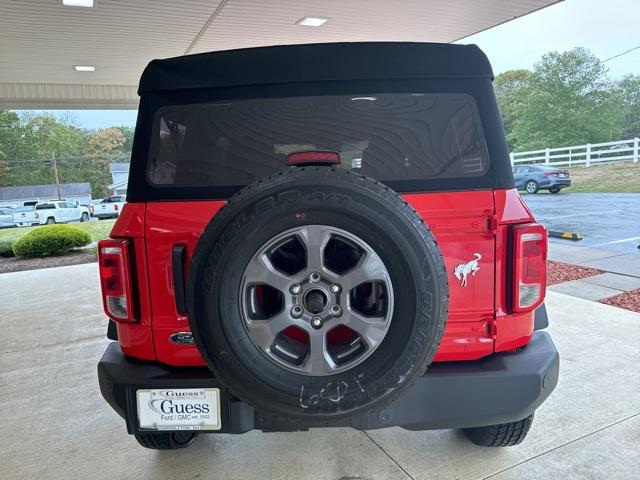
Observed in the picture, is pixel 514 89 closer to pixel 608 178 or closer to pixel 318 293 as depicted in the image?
pixel 608 178

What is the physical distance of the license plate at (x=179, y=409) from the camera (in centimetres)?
184

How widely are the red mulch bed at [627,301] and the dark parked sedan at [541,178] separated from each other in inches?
432

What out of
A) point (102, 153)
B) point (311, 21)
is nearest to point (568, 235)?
point (311, 21)

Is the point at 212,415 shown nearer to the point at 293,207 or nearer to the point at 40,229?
the point at 293,207

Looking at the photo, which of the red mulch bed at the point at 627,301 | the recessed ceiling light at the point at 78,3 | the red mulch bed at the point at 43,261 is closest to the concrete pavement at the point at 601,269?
the red mulch bed at the point at 627,301

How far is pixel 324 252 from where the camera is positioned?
1.70 meters

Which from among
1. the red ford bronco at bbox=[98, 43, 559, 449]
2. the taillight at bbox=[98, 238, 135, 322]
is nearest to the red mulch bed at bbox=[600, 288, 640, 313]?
the red ford bronco at bbox=[98, 43, 559, 449]

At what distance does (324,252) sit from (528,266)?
86cm

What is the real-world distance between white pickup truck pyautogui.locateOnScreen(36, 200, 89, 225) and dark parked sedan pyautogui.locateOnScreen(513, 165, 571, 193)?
14573mm

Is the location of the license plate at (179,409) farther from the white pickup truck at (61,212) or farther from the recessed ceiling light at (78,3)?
the white pickup truck at (61,212)

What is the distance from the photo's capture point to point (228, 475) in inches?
93.0

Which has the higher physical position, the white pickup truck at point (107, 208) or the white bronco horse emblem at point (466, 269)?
the white bronco horse emblem at point (466, 269)

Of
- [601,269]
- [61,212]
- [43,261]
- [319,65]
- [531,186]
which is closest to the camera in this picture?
[319,65]

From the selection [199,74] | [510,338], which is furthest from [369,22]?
[510,338]
